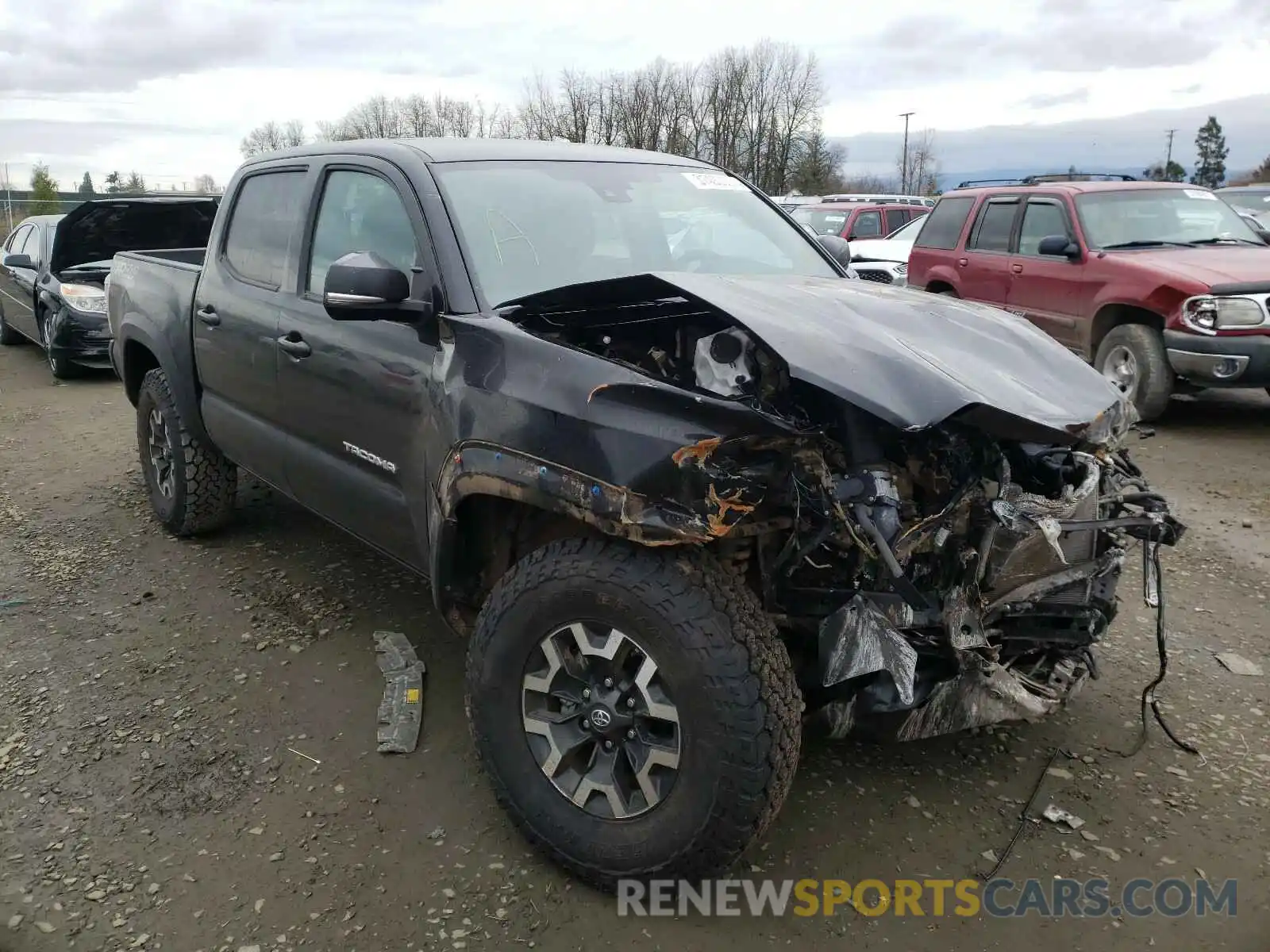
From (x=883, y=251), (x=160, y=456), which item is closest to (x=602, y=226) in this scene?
(x=160, y=456)

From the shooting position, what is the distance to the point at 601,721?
255cm

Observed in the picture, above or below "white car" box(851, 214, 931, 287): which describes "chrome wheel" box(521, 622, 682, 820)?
below

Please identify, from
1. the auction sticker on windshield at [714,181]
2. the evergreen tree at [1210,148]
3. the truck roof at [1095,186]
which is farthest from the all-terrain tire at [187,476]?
the evergreen tree at [1210,148]

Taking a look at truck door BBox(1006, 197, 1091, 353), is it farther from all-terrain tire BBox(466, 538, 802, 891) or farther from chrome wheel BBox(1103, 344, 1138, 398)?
all-terrain tire BBox(466, 538, 802, 891)

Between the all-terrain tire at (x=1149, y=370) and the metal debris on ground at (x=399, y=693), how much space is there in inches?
228

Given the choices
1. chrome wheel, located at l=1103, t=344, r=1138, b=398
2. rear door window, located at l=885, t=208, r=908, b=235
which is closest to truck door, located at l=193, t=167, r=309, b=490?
chrome wheel, located at l=1103, t=344, r=1138, b=398

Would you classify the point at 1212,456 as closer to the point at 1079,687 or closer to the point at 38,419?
the point at 1079,687

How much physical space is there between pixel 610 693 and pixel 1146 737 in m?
1.96

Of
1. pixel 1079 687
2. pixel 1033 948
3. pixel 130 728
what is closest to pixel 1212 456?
pixel 1079 687

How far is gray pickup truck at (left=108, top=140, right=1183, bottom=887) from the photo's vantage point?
7.84 ft

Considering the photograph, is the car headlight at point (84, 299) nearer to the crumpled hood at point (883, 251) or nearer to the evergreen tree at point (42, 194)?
the crumpled hood at point (883, 251)

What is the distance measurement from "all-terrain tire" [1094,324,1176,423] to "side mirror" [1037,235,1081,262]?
791 millimetres

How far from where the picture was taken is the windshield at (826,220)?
51.2 ft

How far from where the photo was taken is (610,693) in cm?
255
